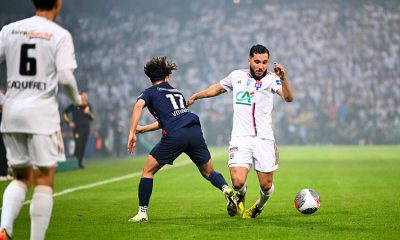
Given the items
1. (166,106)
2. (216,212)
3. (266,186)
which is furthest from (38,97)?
(216,212)

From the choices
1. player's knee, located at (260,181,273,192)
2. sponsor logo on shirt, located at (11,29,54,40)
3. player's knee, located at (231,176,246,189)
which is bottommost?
player's knee, located at (260,181,273,192)

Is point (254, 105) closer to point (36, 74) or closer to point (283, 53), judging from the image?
point (36, 74)

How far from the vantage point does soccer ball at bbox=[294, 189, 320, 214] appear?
11.1 meters

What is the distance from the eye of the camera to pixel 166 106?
35.6 ft

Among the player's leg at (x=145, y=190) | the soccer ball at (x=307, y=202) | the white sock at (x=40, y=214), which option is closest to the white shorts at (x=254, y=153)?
the soccer ball at (x=307, y=202)

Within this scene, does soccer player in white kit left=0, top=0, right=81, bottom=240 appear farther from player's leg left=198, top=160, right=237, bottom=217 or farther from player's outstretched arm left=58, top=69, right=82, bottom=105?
player's leg left=198, top=160, right=237, bottom=217

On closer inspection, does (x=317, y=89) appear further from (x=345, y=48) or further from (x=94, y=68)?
(x=94, y=68)

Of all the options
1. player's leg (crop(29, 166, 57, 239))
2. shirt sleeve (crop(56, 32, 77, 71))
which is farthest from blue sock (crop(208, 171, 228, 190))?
shirt sleeve (crop(56, 32, 77, 71))

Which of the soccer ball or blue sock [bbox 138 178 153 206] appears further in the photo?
the soccer ball

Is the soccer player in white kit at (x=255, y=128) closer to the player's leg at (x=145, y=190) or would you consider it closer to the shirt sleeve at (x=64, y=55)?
the player's leg at (x=145, y=190)

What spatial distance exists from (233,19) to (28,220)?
4445 centimetres

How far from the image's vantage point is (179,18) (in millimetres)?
52500

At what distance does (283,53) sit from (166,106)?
40.8m

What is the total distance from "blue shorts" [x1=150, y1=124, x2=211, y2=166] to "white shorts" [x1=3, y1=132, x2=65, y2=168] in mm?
3619
